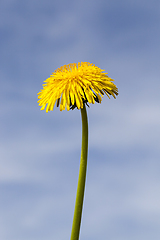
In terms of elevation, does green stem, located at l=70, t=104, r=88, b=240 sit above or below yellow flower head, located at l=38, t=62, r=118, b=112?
below

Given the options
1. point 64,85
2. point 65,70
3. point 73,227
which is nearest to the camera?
point 73,227

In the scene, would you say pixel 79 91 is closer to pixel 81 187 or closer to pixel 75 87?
pixel 75 87

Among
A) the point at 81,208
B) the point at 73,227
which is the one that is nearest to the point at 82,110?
the point at 81,208

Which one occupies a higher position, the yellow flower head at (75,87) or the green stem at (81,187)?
the yellow flower head at (75,87)

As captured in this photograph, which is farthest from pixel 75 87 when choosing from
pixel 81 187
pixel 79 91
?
pixel 81 187

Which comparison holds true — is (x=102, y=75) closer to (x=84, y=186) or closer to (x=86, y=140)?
(x=86, y=140)

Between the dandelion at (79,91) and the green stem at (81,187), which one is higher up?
the dandelion at (79,91)

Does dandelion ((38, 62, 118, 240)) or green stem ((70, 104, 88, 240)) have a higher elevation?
dandelion ((38, 62, 118, 240))
